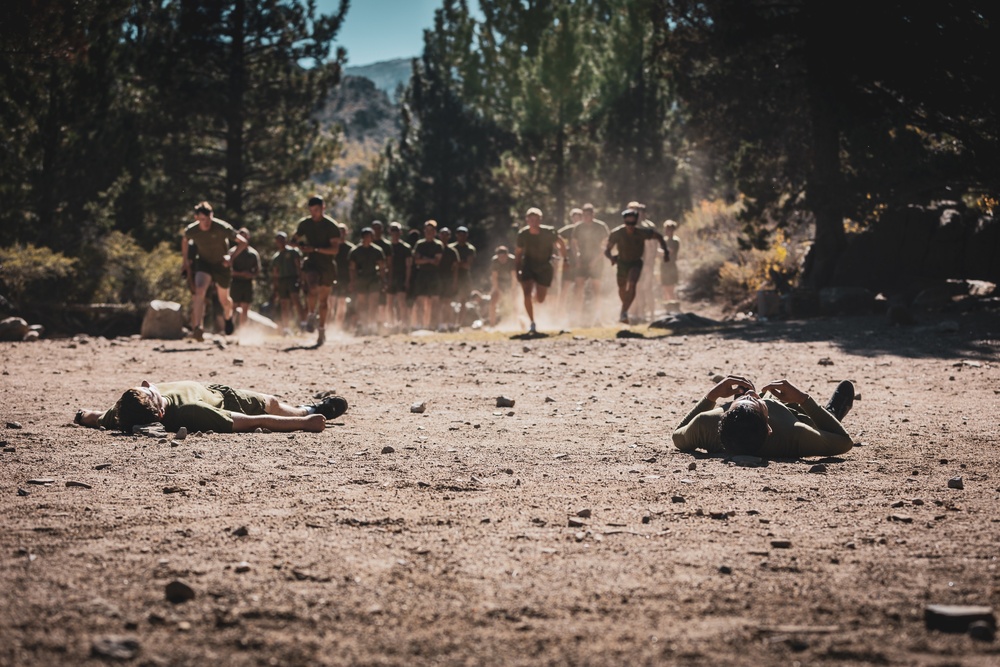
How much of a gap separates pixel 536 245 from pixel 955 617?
52.4ft

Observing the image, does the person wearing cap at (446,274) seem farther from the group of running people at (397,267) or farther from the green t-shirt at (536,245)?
the green t-shirt at (536,245)

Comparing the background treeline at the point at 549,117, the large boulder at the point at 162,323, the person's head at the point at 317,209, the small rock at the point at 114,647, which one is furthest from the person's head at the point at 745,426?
the large boulder at the point at 162,323

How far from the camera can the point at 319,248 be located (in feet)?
58.1

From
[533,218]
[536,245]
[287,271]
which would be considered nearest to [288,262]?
[287,271]

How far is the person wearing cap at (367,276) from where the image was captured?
22.3 m

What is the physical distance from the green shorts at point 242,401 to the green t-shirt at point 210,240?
377 inches

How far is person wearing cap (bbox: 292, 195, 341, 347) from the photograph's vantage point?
57.7 feet

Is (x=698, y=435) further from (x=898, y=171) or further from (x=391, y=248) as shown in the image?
(x=391, y=248)

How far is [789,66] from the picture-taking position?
2439 centimetres

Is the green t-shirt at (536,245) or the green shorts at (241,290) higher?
the green t-shirt at (536,245)

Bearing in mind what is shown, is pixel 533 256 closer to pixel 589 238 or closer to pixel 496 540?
pixel 589 238

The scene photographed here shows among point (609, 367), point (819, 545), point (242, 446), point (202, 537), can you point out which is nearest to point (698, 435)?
point (819, 545)

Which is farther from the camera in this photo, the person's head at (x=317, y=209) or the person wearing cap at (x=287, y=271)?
the person wearing cap at (x=287, y=271)

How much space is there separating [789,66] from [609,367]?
13.6 m
